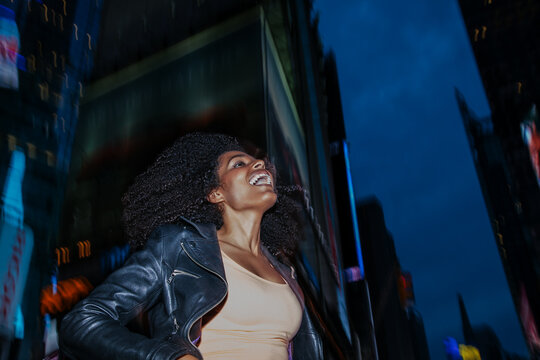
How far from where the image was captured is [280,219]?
342cm

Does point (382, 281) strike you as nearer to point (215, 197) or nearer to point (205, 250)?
point (215, 197)

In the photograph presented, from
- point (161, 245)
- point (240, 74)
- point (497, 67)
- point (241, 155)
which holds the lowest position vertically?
point (161, 245)

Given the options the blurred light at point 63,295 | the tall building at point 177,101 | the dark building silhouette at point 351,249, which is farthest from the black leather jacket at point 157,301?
the dark building silhouette at point 351,249

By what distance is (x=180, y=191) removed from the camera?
9.61 feet

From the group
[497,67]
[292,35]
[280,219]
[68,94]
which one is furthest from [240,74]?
[497,67]

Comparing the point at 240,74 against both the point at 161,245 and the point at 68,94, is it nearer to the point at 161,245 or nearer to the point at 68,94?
the point at 68,94

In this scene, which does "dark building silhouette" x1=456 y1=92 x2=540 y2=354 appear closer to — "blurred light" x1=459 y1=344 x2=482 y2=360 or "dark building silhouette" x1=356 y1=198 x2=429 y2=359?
"blurred light" x1=459 y1=344 x2=482 y2=360

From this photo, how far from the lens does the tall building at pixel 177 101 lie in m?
12.8

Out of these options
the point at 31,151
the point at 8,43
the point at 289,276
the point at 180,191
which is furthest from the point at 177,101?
the point at 289,276

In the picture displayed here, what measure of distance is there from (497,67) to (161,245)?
243 ft

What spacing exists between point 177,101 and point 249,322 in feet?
44.7

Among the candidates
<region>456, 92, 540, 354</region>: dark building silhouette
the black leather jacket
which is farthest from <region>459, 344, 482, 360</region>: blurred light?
the black leather jacket

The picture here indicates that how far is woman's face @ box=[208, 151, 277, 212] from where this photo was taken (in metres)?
2.63

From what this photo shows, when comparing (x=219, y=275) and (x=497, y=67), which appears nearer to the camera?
(x=219, y=275)
